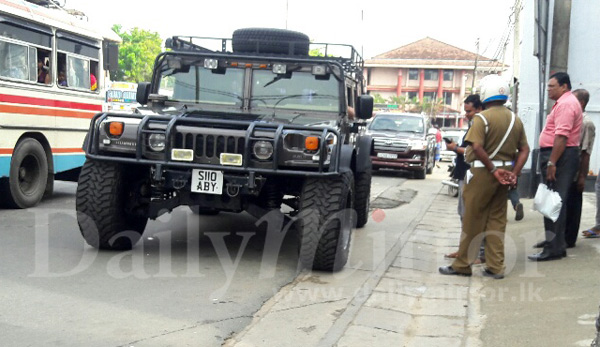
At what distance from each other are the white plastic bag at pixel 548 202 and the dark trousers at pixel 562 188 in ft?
0.27


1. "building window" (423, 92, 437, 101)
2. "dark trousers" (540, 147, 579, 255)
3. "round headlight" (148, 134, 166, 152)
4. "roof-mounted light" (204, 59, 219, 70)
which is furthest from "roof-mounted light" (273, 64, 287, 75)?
"building window" (423, 92, 437, 101)

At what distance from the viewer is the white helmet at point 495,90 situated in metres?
6.33

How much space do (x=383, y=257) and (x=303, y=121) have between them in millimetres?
1703

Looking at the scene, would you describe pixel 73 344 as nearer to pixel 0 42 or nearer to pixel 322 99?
pixel 322 99

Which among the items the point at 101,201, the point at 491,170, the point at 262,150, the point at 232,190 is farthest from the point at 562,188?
the point at 101,201

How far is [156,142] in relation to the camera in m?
6.43

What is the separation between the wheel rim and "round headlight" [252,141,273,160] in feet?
16.9

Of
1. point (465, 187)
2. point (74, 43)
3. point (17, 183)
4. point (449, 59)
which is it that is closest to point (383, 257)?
point (465, 187)

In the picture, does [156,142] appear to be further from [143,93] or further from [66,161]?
[66,161]

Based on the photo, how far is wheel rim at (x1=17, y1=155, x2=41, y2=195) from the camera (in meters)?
10.1

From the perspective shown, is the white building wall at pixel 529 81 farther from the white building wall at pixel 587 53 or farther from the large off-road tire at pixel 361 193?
the large off-road tire at pixel 361 193

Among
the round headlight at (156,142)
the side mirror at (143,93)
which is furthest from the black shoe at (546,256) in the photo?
the side mirror at (143,93)

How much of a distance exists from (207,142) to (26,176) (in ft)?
16.4

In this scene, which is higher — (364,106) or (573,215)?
(364,106)
